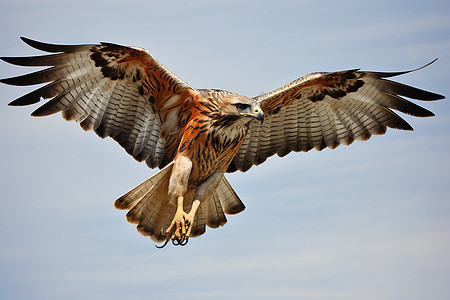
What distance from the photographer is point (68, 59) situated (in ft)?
36.3

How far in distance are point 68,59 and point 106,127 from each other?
1221 mm

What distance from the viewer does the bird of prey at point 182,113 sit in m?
10.8

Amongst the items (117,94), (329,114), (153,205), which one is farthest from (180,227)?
(329,114)

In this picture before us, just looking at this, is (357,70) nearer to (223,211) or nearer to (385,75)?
Answer: (385,75)

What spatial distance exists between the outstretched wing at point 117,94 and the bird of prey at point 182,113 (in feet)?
0.05

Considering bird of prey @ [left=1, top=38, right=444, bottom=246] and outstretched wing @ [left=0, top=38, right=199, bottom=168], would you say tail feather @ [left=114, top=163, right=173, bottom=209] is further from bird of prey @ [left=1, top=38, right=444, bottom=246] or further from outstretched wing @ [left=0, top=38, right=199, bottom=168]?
outstretched wing @ [left=0, top=38, right=199, bottom=168]

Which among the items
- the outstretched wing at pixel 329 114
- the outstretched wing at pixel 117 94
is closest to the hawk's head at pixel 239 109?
the outstretched wing at pixel 117 94

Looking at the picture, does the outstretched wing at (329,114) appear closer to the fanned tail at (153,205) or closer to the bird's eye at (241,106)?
the bird's eye at (241,106)

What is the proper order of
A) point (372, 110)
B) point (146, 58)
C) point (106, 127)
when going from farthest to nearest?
point (372, 110) < point (106, 127) < point (146, 58)

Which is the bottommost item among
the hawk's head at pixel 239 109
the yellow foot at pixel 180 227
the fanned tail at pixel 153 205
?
the yellow foot at pixel 180 227

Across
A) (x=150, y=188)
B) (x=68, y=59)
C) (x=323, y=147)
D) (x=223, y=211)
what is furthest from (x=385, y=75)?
(x=68, y=59)

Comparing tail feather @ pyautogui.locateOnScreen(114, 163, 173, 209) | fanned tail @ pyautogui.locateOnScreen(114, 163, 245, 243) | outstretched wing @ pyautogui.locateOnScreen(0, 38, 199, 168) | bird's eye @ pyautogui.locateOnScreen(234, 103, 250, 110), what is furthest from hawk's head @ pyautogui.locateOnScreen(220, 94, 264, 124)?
tail feather @ pyautogui.locateOnScreen(114, 163, 173, 209)

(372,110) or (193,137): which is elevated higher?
(372,110)

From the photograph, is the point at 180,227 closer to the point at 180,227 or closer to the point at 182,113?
the point at 180,227
